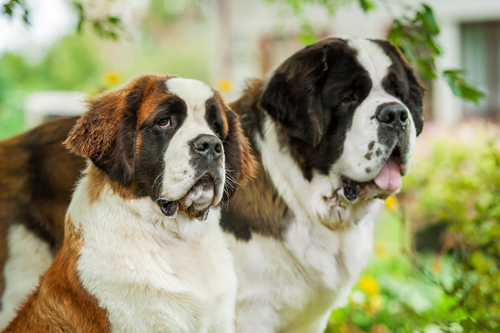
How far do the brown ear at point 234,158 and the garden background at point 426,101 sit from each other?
582 mm

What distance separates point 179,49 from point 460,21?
2988 cm

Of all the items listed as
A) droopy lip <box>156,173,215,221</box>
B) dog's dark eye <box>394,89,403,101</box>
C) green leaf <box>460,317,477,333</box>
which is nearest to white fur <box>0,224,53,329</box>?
droopy lip <box>156,173,215,221</box>

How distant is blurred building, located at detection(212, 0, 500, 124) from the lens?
1366cm

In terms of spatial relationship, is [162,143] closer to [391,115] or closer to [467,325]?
[391,115]

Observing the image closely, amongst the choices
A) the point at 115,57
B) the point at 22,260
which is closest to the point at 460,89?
the point at 22,260

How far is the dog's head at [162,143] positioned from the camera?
218 cm

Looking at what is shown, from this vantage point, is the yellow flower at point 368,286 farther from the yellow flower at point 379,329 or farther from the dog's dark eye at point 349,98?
the dog's dark eye at point 349,98

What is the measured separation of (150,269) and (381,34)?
12.6 m

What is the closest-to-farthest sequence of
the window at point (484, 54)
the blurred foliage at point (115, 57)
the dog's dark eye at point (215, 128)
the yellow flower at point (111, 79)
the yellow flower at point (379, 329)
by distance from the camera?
the dog's dark eye at point (215, 128) < the yellow flower at point (379, 329) < the yellow flower at point (111, 79) < the window at point (484, 54) < the blurred foliage at point (115, 57)

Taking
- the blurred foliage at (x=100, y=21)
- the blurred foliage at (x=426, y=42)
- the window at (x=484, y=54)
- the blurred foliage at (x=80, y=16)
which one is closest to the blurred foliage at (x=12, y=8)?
the blurred foliage at (x=80, y=16)

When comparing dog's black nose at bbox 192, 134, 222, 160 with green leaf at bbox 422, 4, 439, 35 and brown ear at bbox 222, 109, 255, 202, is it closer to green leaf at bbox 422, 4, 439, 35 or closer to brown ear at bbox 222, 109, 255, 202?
brown ear at bbox 222, 109, 255, 202

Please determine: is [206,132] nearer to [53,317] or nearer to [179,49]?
[53,317]

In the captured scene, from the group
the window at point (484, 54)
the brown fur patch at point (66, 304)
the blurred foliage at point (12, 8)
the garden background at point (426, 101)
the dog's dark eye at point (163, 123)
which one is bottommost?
the window at point (484, 54)

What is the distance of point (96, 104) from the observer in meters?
2.45
